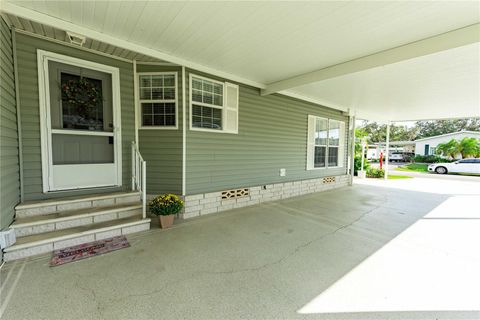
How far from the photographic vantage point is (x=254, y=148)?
5.31 meters

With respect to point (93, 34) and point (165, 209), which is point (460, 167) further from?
point (93, 34)

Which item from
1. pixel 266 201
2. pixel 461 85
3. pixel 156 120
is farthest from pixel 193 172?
pixel 461 85

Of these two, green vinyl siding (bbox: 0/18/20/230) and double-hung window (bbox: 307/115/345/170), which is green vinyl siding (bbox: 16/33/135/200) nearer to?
green vinyl siding (bbox: 0/18/20/230)

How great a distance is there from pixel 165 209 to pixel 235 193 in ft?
5.92

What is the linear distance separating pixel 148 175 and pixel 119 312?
2.67 meters

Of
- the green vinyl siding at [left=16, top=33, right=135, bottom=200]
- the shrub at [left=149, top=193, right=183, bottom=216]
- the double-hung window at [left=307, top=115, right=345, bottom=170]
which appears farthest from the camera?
the double-hung window at [left=307, top=115, right=345, bottom=170]

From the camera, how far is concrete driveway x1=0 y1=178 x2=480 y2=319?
1812mm

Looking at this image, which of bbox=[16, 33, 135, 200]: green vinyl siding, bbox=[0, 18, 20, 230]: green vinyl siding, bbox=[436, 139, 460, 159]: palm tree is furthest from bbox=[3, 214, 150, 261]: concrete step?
bbox=[436, 139, 460, 159]: palm tree

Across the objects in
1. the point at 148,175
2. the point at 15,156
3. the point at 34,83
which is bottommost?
the point at 148,175

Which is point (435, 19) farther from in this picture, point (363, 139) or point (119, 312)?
point (363, 139)

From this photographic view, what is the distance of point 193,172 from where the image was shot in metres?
4.25

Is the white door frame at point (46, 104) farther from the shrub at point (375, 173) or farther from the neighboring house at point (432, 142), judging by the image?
the neighboring house at point (432, 142)

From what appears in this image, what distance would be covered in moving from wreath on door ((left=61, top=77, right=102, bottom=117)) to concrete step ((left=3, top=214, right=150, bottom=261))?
189cm

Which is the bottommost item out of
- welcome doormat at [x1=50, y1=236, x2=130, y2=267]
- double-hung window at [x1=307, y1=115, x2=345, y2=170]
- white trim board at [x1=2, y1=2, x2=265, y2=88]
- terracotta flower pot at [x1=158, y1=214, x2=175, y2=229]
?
welcome doormat at [x1=50, y1=236, x2=130, y2=267]
